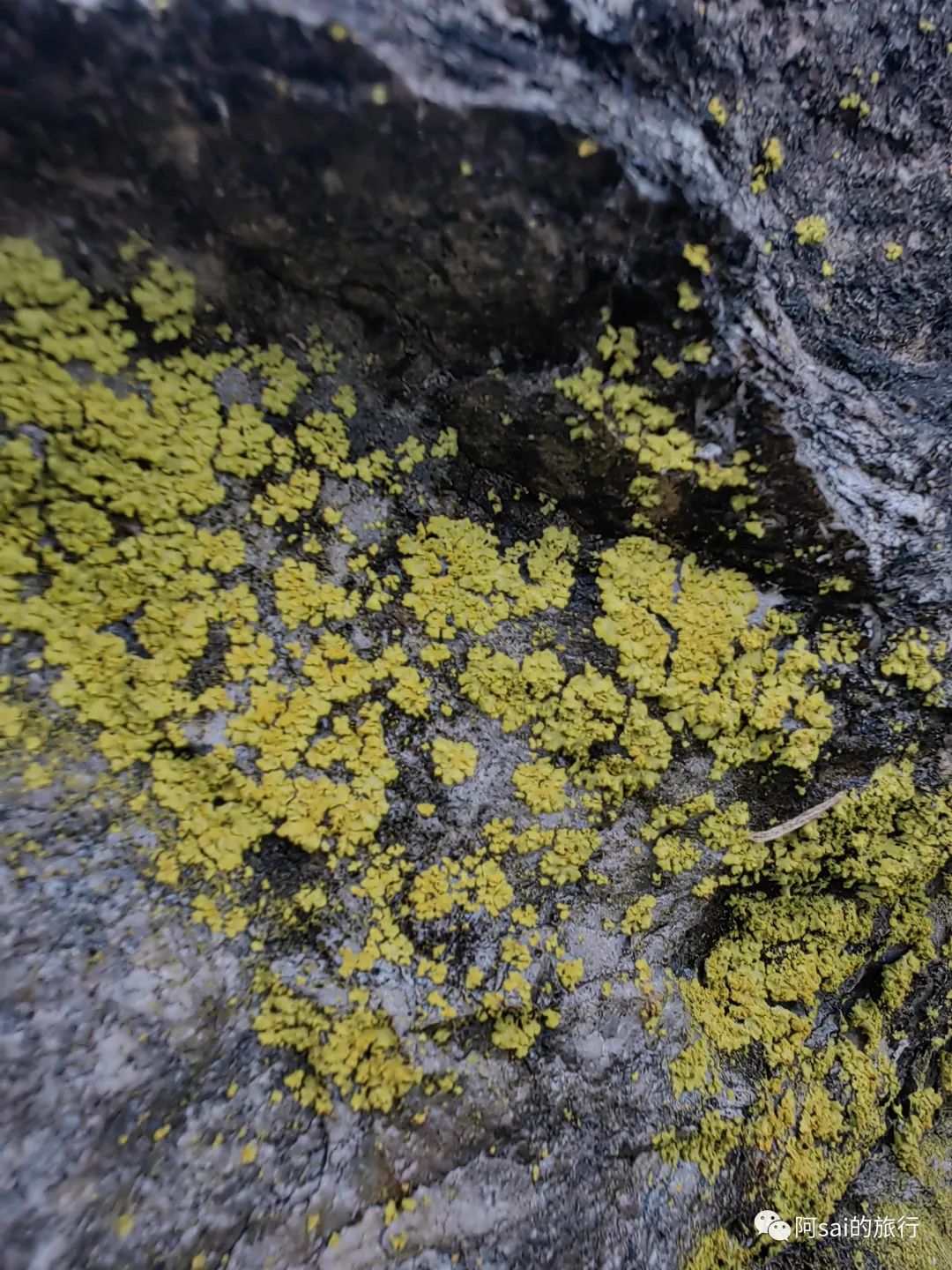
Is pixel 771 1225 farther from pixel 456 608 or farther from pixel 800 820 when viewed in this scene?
pixel 456 608

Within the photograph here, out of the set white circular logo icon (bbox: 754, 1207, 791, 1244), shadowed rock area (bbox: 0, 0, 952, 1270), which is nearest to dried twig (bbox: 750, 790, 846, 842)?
shadowed rock area (bbox: 0, 0, 952, 1270)

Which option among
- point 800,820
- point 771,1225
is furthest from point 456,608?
point 771,1225

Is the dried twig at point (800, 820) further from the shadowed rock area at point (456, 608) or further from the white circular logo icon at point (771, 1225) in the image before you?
the white circular logo icon at point (771, 1225)

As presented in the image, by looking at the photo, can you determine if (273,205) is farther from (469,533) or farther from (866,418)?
(866,418)

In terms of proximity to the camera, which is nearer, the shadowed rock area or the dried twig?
the shadowed rock area

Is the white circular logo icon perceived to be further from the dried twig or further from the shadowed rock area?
the dried twig

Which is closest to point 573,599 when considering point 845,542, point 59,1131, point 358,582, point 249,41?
point 358,582
